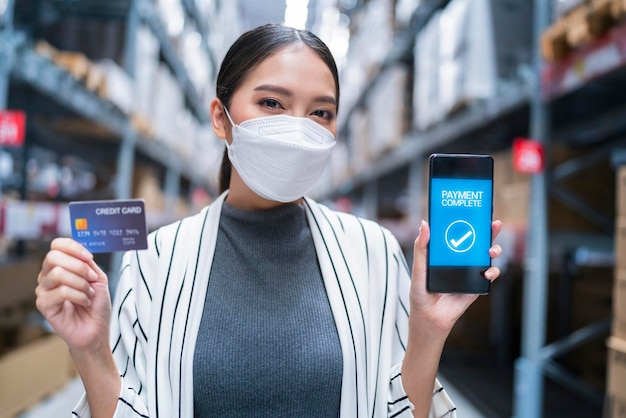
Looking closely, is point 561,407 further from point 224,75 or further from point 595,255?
point 224,75

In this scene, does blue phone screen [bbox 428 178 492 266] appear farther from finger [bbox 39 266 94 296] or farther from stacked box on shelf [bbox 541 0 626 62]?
stacked box on shelf [bbox 541 0 626 62]

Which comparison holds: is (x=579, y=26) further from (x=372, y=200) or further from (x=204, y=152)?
(x=204, y=152)

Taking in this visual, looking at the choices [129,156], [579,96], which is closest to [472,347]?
[579,96]

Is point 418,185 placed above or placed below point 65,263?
above

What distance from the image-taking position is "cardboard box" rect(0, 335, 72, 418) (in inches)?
106

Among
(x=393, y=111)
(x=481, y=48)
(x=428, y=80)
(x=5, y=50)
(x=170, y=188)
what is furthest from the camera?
(x=170, y=188)

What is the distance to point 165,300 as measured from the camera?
3.16 feet

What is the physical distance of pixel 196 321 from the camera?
0.96 m

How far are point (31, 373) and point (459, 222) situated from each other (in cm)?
284

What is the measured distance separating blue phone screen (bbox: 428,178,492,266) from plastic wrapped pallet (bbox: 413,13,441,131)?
2667mm

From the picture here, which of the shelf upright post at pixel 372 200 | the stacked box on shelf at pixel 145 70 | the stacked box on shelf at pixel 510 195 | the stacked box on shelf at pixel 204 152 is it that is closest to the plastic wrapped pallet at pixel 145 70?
the stacked box on shelf at pixel 145 70

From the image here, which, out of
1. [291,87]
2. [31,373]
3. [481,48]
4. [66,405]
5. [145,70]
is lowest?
[66,405]

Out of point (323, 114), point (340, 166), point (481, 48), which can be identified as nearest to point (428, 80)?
point (481, 48)

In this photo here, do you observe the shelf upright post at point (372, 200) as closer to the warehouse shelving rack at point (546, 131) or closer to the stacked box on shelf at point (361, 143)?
the stacked box on shelf at point (361, 143)
